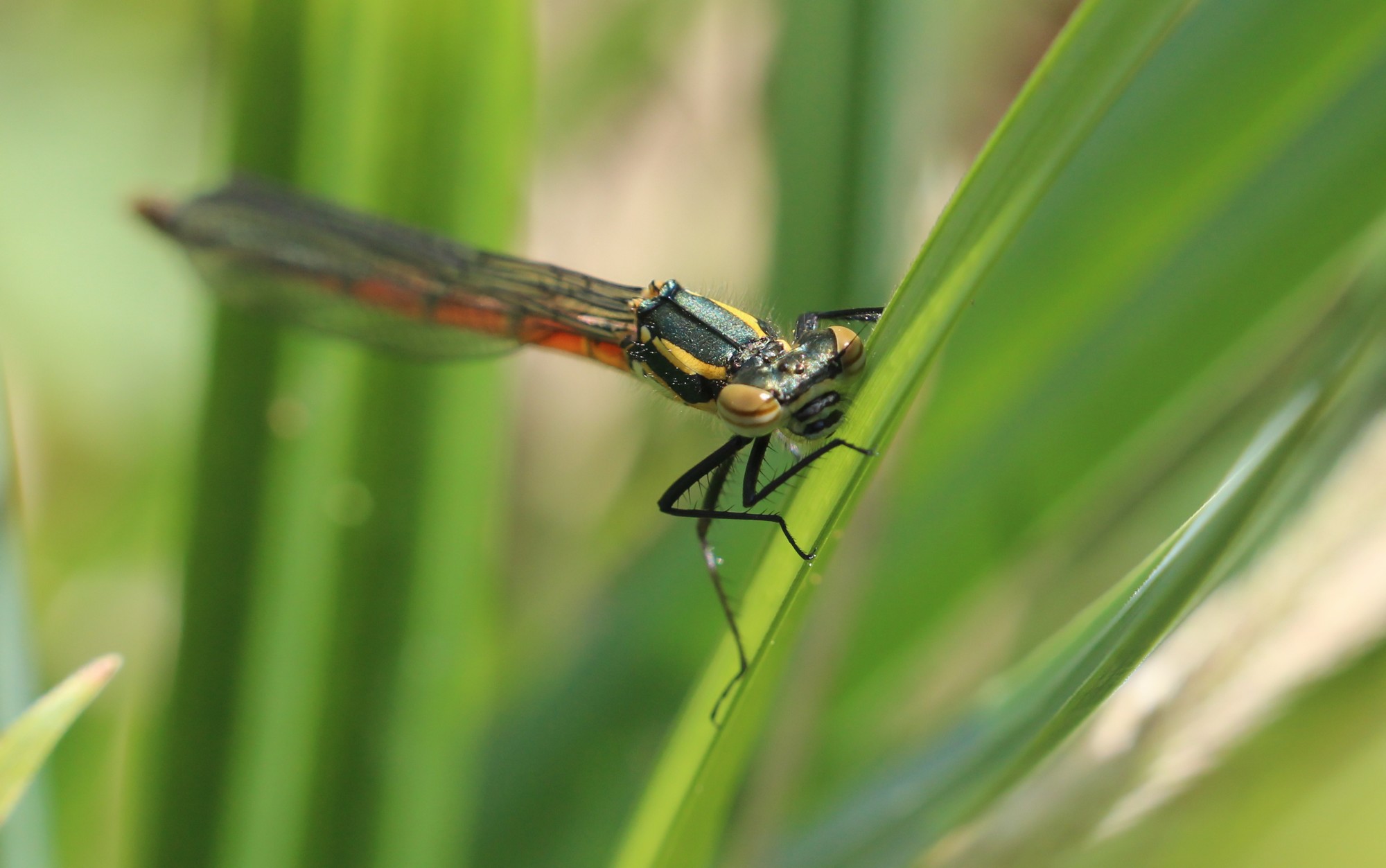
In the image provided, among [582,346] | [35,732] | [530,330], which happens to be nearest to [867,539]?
[582,346]

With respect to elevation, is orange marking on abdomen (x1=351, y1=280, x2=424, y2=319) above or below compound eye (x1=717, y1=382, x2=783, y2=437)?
below

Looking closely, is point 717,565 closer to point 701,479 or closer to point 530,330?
point 701,479

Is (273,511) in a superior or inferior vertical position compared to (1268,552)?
inferior

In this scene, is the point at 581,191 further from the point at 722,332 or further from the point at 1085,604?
the point at 1085,604

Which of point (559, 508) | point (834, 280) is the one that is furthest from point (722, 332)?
point (559, 508)

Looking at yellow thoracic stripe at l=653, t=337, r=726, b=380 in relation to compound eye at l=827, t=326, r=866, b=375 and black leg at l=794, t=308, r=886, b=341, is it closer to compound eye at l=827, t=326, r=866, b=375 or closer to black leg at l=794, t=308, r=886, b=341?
black leg at l=794, t=308, r=886, b=341

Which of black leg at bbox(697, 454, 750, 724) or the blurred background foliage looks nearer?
black leg at bbox(697, 454, 750, 724)

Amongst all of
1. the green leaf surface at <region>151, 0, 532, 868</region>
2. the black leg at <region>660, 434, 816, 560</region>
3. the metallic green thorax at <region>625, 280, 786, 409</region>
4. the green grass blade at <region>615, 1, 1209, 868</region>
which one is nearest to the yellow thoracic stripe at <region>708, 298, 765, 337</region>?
the metallic green thorax at <region>625, 280, 786, 409</region>
